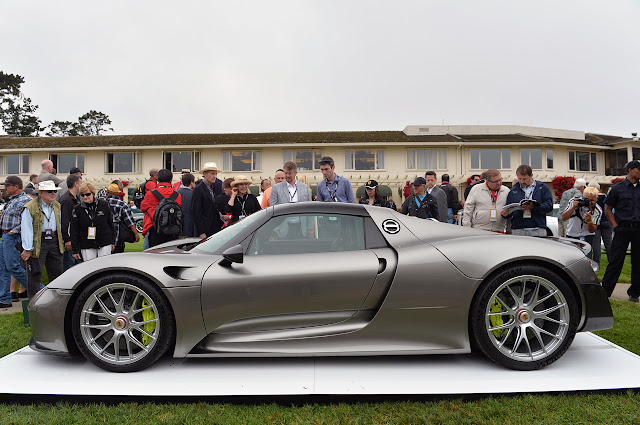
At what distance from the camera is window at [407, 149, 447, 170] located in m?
28.2

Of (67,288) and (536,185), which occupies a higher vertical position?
(536,185)

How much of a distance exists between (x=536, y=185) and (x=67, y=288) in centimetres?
514

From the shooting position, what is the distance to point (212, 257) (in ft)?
10.4

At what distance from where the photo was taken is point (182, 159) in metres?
28.3

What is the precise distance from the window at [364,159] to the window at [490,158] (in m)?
6.34

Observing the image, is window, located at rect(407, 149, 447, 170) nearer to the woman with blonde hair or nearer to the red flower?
the red flower

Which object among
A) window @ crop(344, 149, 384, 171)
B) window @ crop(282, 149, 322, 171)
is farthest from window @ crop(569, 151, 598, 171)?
window @ crop(282, 149, 322, 171)

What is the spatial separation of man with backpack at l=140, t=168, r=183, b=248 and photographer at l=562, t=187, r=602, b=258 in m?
5.57

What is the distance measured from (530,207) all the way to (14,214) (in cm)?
664

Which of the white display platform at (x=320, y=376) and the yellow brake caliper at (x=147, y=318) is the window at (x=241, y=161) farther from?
the yellow brake caliper at (x=147, y=318)

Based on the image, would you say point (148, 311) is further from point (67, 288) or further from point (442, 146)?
point (442, 146)

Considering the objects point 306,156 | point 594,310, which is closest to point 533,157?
point 306,156

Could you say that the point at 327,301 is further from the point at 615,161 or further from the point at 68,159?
the point at 615,161

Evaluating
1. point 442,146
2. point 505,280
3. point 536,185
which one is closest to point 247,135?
point 442,146
